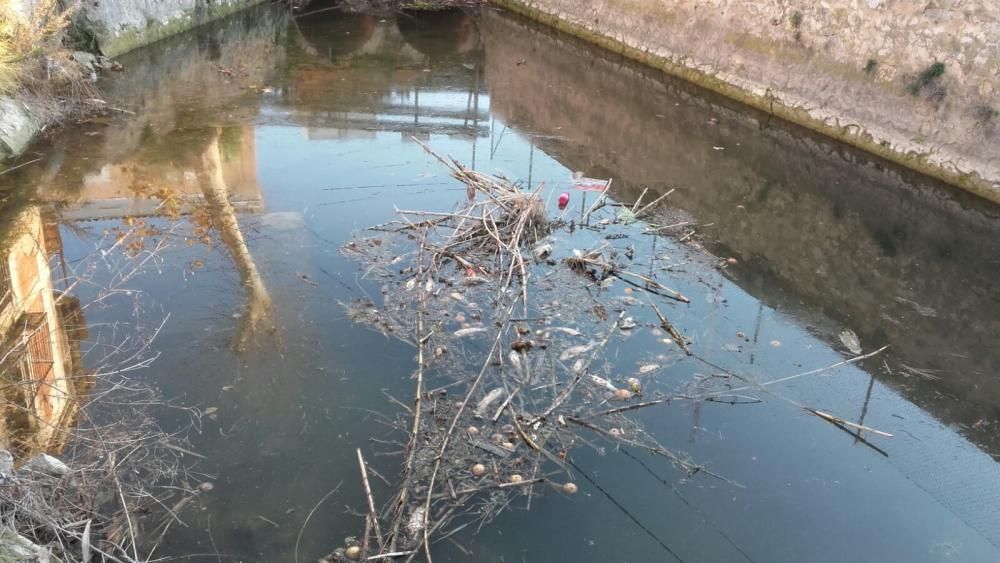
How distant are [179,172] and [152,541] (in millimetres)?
4791

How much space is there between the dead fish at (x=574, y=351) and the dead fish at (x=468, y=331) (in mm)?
591

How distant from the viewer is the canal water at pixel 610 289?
412 centimetres

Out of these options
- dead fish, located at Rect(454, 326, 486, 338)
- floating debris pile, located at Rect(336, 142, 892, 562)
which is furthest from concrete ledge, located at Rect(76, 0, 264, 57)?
dead fish, located at Rect(454, 326, 486, 338)

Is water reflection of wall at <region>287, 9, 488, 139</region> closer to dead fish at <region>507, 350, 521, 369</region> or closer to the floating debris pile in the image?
the floating debris pile

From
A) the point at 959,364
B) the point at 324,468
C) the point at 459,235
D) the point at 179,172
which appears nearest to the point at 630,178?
the point at 459,235

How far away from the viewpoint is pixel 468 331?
17.9 feet

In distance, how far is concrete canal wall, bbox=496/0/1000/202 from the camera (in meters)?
8.57

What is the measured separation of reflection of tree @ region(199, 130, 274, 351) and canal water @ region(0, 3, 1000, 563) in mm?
25

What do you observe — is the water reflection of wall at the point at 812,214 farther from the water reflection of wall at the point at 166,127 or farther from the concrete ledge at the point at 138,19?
the concrete ledge at the point at 138,19

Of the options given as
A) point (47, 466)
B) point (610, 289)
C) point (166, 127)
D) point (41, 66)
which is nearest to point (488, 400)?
point (610, 289)

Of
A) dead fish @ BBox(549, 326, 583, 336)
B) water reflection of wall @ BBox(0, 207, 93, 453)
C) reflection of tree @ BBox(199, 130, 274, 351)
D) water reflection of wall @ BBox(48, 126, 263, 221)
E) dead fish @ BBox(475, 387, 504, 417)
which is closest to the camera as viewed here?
water reflection of wall @ BBox(0, 207, 93, 453)

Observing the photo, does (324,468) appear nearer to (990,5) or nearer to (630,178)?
(630,178)

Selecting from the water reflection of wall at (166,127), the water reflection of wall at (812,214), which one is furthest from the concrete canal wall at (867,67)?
the water reflection of wall at (166,127)

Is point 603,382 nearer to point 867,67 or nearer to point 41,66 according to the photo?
point 867,67
